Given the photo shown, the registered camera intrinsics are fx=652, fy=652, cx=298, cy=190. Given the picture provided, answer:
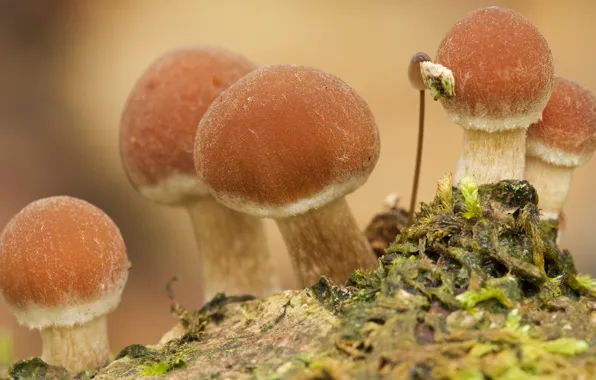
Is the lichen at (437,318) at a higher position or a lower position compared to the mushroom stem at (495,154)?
lower

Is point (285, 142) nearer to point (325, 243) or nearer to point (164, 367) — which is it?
point (325, 243)

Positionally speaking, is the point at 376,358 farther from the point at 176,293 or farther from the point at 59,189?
the point at 59,189

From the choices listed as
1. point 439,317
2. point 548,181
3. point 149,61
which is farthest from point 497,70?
point 149,61

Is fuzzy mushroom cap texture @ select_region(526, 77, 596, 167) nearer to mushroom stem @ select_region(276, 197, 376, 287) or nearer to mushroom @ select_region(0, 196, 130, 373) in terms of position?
mushroom stem @ select_region(276, 197, 376, 287)

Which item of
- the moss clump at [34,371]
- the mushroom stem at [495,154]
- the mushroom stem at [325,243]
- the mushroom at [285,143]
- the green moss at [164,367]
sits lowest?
the green moss at [164,367]

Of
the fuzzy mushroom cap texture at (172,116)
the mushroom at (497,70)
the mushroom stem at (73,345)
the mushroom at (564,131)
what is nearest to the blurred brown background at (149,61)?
the fuzzy mushroom cap texture at (172,116)

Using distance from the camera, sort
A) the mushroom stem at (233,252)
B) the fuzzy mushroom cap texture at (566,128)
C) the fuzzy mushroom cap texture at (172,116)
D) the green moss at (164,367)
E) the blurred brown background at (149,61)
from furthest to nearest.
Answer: the blurred brown background at (149,61)
the mushroom stem at (233,252)
the fuzzy mushroom cap texture at (172,116)
the fuzzy mushroom cap texture at (566,128)
the green moss at (164,367)

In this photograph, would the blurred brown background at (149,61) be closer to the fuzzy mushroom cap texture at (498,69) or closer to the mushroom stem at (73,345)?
the mushroom stem at (73,345)
